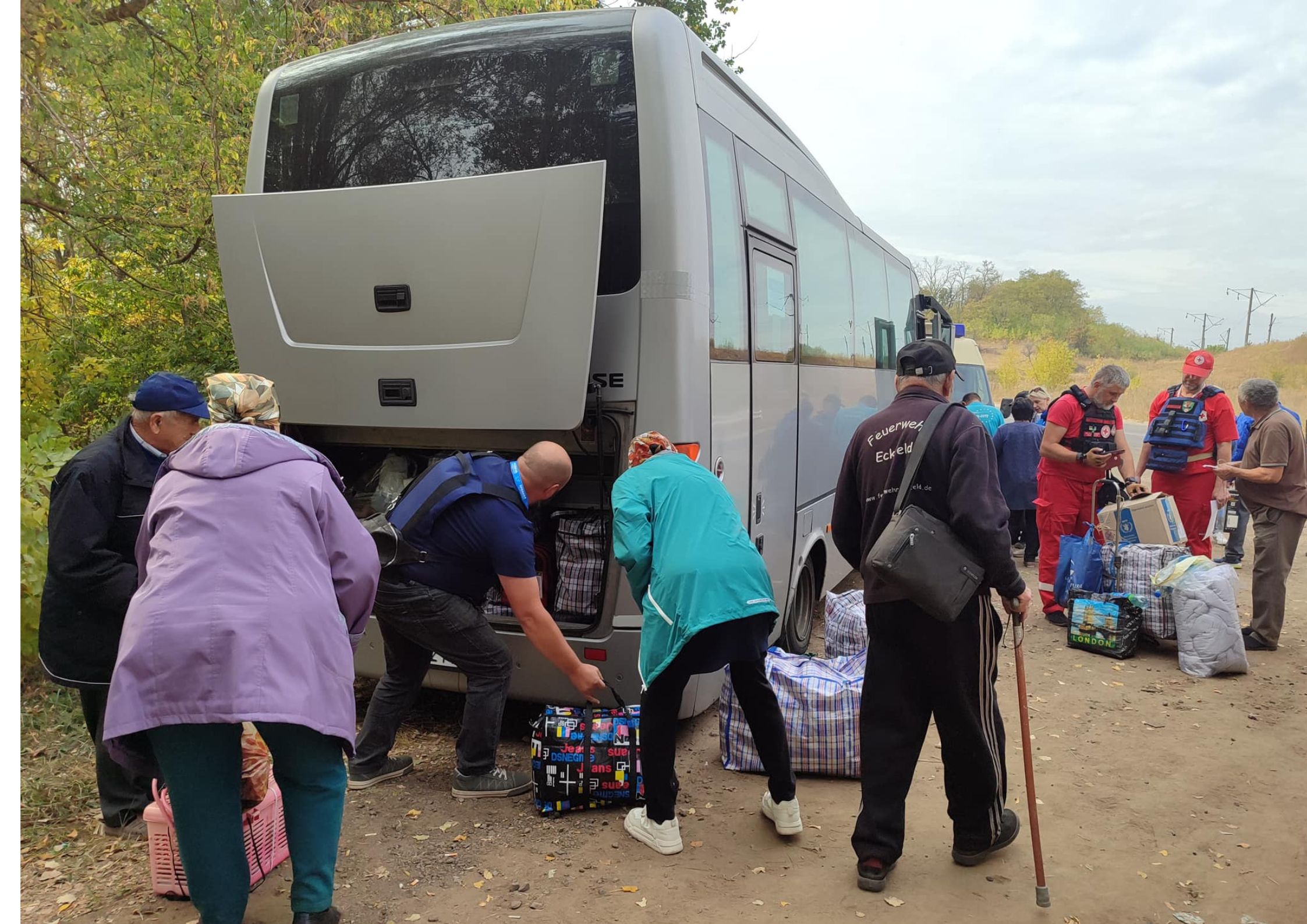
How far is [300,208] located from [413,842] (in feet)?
9.92

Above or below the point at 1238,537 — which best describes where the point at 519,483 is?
above

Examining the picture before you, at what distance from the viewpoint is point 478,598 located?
13.7ft

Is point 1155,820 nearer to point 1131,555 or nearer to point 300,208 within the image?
point 1131,555

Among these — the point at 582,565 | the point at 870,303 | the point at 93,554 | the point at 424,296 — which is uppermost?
the point at 870,303

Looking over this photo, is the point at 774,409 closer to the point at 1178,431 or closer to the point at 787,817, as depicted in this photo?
the point at 787,817

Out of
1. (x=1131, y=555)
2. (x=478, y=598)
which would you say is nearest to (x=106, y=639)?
(x=478, y=598)

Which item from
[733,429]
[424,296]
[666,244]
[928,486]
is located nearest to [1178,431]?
[733,429]

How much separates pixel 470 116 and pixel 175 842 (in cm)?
356

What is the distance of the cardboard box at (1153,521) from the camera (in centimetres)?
746

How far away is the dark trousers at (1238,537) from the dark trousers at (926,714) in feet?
27.8

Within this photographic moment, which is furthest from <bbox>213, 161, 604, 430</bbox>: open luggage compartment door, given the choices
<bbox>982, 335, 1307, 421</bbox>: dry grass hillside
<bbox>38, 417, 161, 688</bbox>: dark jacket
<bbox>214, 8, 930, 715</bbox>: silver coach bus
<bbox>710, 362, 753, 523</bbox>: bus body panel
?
<bbox>982, 335, 1307, 421</bbox>: dry grass hillside

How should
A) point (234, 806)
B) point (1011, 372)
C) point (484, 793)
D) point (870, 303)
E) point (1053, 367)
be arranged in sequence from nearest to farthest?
point (234, 806)
point (484, 793)
point (870, 303)
point (1053, 367)
point (1011, 372)

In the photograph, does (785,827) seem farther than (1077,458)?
No

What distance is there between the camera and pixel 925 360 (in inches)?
146
